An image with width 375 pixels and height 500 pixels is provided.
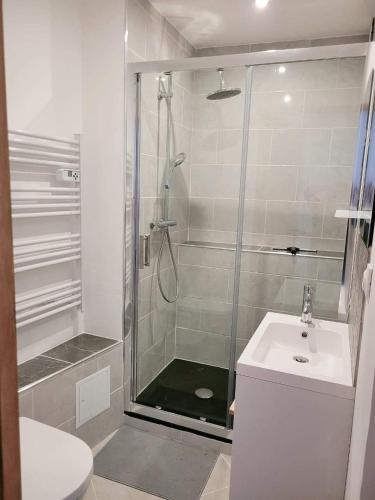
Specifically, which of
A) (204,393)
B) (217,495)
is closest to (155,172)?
(204,393)

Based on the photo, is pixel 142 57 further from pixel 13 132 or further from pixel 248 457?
pixel 248 457

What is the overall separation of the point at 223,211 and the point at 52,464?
2.04 metres

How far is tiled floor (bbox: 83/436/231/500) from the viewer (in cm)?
178

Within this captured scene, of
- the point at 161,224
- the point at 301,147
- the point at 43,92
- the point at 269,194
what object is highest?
the point at 43,92

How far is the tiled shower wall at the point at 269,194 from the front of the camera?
8.15 feet

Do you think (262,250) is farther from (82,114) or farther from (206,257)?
(82,114)

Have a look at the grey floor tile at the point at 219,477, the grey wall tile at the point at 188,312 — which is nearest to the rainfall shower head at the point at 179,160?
the grey wall tile at the point at 188,312

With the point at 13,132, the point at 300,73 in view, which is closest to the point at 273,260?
the point at 300,73

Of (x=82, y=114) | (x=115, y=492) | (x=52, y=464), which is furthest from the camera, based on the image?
(x=82, y=114)

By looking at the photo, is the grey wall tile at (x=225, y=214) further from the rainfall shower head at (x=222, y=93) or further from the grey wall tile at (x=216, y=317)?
the rainfall shower head at (x=222, y=93)

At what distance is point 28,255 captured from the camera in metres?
1.81

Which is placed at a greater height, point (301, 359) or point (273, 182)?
point (273, 182)

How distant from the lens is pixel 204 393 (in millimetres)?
2574

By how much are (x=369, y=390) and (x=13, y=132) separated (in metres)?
1.68
